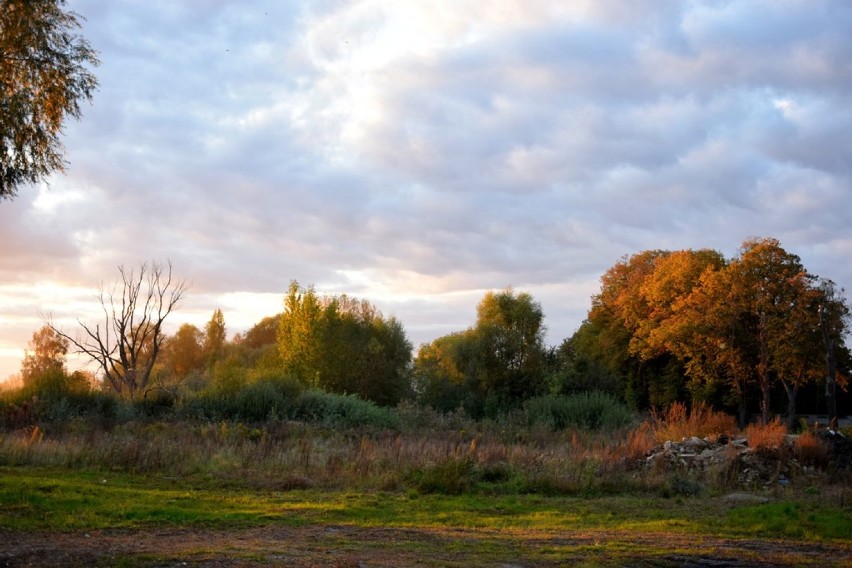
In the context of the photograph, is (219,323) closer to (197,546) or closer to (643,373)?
(643,373)

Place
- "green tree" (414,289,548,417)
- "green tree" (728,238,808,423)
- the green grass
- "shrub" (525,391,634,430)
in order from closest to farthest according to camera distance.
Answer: the green grass, "shrub" (525,391,634,430), "green tree" (728,238,808,423), "green tree" (414,289,548,417)

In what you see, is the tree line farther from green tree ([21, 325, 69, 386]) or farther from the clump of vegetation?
the clump of vegetation

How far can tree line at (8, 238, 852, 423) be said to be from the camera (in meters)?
44.2

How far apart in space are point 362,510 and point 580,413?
79.4 ft

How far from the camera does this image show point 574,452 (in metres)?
21.1

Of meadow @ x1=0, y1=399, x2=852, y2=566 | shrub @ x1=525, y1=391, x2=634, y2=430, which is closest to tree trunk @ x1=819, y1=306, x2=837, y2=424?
shrub @ x1=525, y1=391, x2=634, y2=430

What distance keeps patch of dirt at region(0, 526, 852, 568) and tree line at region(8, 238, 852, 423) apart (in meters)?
27.3

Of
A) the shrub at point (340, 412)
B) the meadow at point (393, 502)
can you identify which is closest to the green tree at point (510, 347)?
the shrub at point (340, 412)

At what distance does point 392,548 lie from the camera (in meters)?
10.2

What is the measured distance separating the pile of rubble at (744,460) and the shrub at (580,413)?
12.3 m

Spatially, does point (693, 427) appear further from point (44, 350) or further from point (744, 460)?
point (44, 350)

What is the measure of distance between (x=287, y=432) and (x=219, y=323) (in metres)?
45.8

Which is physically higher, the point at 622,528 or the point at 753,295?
the point at 753,295

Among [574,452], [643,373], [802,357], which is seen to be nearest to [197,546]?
[574,452]
